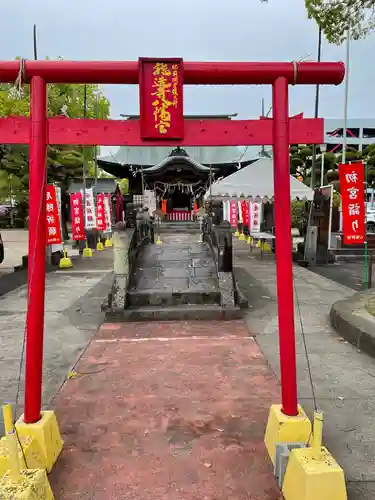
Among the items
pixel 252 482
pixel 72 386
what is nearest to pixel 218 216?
pixel 72 386

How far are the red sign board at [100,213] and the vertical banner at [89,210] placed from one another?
72 cm

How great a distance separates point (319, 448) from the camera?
2.60 metres

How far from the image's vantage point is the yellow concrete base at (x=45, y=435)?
9.68 feet

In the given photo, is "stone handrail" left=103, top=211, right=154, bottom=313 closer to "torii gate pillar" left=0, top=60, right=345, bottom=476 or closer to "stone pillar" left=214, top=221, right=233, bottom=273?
"stone pillar" left=214, top=221, right=233, bottom=273

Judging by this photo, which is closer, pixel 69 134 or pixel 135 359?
pixel 69 134

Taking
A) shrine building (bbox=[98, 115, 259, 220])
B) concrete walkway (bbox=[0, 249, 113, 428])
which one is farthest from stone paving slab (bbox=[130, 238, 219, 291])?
shrine building (bbox=[98, 115, 259, 220])

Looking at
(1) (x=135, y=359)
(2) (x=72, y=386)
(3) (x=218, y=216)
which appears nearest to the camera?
(2) (x=72, y=386)

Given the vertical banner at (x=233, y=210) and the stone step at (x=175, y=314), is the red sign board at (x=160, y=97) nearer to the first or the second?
the stone step at (x=175, y=314)

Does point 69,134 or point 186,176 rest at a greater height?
point 186,176

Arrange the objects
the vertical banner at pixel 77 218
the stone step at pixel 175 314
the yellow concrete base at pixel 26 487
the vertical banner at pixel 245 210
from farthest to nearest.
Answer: the vertical banner at pixel 245 210, the vertical banner at pixel 77 218, the stone step at pixel 175 314, the yellow concrete base at pixel 26 487

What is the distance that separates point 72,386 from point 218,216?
6.47 meters

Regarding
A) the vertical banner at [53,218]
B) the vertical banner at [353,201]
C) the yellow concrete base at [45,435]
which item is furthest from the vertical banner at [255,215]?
the yellow concrete base at [45,435]

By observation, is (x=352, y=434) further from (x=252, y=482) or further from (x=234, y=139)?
(x=234, y=139)

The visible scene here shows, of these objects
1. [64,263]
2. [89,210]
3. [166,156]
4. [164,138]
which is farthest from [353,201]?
A: [166,156]
